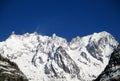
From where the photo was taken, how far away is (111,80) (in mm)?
165750

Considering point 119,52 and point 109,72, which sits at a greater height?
point 119,52

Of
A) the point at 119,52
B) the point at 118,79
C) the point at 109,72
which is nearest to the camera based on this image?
the point at 118,79

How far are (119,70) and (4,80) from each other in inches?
2788

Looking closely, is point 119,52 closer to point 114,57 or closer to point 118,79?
point 114,57

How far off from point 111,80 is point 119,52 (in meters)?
30.4

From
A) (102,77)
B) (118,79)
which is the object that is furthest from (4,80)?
(118,79)

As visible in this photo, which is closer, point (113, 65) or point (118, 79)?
point (118, 79)

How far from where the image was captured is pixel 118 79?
526 ft

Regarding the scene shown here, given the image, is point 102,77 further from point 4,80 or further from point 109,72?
point 4,80

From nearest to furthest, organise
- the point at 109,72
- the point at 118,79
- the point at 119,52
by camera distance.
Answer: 1. the point at 118,79
2. the point at 109,72
3. the point at 119,52

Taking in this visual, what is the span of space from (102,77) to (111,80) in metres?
15.7

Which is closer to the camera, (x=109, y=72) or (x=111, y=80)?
(x=111, y=80)

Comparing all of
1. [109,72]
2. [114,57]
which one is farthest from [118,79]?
[114,57]

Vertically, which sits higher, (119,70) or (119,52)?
(119,52)
